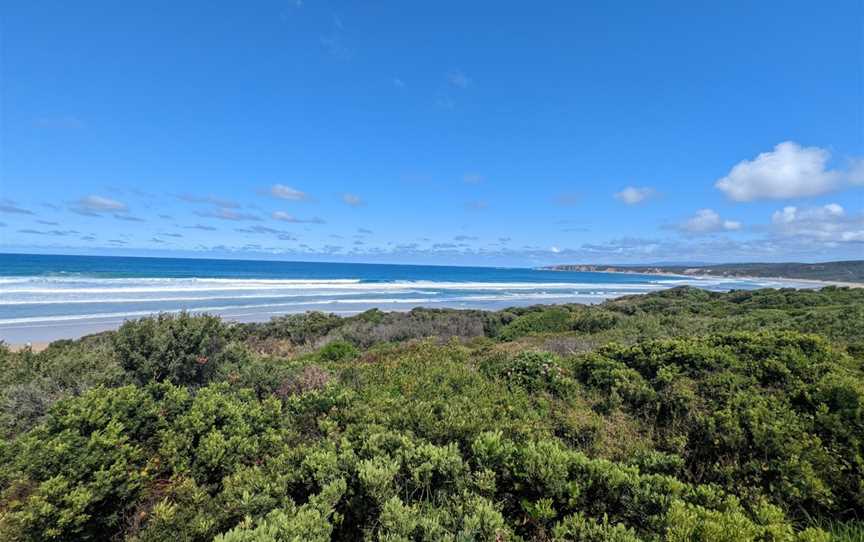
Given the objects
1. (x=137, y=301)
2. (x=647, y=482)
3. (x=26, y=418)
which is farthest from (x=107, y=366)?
(x=137, y=301)

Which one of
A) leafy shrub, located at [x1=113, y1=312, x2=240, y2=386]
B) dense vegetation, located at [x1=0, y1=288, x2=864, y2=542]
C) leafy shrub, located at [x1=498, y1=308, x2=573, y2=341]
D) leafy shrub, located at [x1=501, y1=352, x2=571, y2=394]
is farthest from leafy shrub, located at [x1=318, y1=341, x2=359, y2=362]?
leafy shrub, located at [x1=498, y1=308, x2=573, y2=341]

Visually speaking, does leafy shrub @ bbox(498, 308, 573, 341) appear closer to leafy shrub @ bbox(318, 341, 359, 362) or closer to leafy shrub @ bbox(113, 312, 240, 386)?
leafy shrub @ bbox(318, 341, 359, 362)

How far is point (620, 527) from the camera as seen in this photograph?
7.04 feet

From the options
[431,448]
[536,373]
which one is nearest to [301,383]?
[431,448]

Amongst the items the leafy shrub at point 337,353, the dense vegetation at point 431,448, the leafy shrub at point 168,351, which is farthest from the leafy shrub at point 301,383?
the leafy shrub at point 337,353

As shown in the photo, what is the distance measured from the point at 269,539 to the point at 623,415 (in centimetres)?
449

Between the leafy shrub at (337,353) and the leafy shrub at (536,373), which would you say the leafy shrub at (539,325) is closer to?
the leafy shrub at (337,353)

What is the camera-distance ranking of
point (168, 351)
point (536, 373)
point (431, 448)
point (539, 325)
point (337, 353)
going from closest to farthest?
point (431, 448) → point (168, 351) → point (536, 373) → point (337, 353) → point (539, 325)

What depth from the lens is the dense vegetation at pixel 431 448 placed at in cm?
234

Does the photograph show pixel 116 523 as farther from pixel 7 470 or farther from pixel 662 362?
pixel 662 362

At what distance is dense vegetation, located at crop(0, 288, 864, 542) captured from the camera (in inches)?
92.3

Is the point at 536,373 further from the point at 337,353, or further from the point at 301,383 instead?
the point at 337,353

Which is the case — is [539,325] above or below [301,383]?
below

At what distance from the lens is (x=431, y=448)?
9.13 ft
